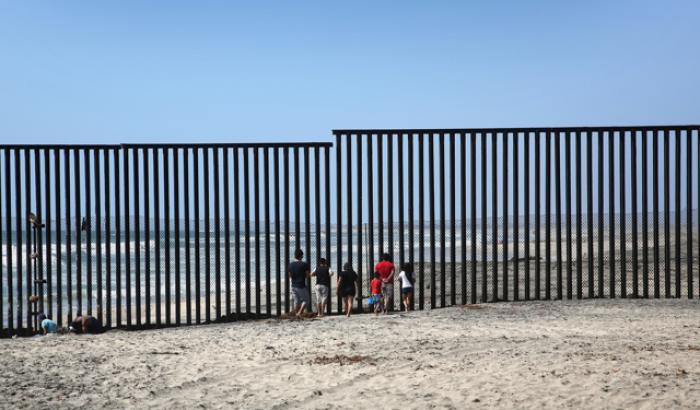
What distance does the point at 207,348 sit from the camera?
9.91 metres

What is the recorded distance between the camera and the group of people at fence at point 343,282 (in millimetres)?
12711

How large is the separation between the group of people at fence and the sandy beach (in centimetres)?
76

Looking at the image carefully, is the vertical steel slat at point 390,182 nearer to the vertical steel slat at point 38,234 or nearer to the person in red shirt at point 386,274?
the person in red shirt at point 386,274

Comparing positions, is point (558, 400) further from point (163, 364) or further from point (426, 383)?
point (163, 364)

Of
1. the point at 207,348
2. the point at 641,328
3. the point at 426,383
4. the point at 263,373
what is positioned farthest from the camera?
the point at 641,328

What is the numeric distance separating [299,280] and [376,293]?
1.51 metres

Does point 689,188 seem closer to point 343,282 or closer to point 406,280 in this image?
point 406,280

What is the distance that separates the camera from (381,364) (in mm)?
8359

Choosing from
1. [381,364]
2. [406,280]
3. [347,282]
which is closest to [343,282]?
[347,282]

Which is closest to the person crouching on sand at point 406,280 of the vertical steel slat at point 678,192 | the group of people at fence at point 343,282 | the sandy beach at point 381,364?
the group of people at fence at point 343,282

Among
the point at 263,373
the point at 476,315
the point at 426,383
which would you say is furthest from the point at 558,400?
the point at 476,315

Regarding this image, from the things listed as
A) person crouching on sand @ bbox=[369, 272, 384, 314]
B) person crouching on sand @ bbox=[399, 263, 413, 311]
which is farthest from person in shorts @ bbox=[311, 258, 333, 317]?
person crouching on sand @ bbox=[399, 263, 413, 311]

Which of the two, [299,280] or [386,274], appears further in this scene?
[386,274]

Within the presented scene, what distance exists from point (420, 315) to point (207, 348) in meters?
4.27
